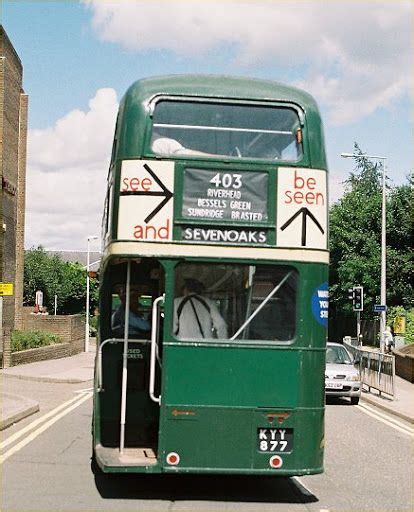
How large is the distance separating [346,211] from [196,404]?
48.8 metres

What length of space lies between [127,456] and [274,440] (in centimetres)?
155

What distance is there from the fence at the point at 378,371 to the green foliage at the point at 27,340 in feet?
41.6

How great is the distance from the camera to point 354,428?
16719 mm

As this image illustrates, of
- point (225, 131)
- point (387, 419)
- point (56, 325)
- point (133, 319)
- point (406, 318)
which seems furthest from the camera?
point (56, 325)

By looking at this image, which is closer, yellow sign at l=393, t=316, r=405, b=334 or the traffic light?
the traffic light

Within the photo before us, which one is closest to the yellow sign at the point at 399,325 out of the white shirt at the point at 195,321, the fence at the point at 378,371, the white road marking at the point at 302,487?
the fence at the point at 378,371

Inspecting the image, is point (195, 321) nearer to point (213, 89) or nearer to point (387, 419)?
point (213, 89)

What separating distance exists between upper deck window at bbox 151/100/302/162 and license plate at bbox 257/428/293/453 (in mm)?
2711

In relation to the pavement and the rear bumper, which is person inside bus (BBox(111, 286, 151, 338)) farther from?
the rear bumper

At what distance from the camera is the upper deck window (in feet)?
28.8

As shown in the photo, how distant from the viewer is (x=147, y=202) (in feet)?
28.3

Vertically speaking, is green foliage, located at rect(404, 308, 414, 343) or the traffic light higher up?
the traffic light

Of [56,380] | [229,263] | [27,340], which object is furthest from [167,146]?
[27,340]

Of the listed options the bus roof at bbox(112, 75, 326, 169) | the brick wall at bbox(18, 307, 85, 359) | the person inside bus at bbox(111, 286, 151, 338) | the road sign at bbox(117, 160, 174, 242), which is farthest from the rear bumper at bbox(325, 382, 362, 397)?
the brick wall at bbox(18, 307, 85, 359)
